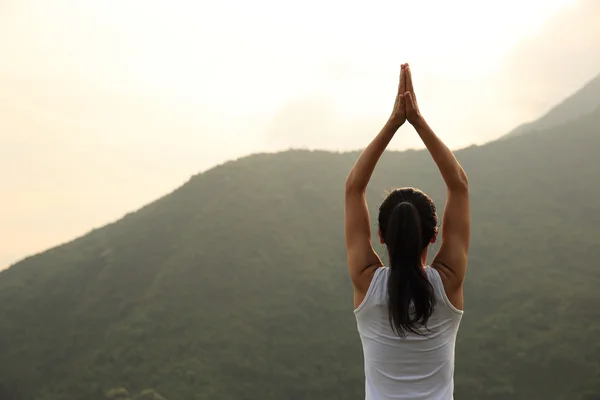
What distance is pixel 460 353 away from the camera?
25.1 m

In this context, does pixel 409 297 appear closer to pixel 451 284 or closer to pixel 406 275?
pixel 406 275

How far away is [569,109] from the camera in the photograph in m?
70.5

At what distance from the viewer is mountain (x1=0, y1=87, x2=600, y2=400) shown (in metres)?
23.6

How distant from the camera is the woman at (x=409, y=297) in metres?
2.14

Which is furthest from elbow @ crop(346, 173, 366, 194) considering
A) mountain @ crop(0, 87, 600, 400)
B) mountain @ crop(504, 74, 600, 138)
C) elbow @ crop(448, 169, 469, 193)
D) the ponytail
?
mountain @ crop(504, 74, 600, 138)

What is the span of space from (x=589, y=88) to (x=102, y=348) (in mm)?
70637

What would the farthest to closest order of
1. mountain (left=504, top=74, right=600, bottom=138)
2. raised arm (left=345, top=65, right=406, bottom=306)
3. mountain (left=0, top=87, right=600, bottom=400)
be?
mountain (left=504, top=74, right=600, bottom=138)
mountain (left=0, top=87, right=600, bottom=400)
raised arm (left=345, top=65, right=406, bottom=306)

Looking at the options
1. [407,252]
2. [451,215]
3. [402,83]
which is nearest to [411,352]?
[407,252]

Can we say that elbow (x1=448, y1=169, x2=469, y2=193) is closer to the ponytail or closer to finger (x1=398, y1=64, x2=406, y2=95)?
the ponytail

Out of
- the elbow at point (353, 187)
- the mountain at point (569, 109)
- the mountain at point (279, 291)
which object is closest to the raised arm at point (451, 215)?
the elbow at point (353, 187)

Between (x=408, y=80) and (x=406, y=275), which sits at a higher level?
(x=408, y=80)

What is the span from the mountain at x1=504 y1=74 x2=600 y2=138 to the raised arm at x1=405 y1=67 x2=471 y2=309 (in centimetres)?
6933

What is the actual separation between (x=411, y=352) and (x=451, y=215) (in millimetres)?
564

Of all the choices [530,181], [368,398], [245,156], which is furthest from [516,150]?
[368,398]
